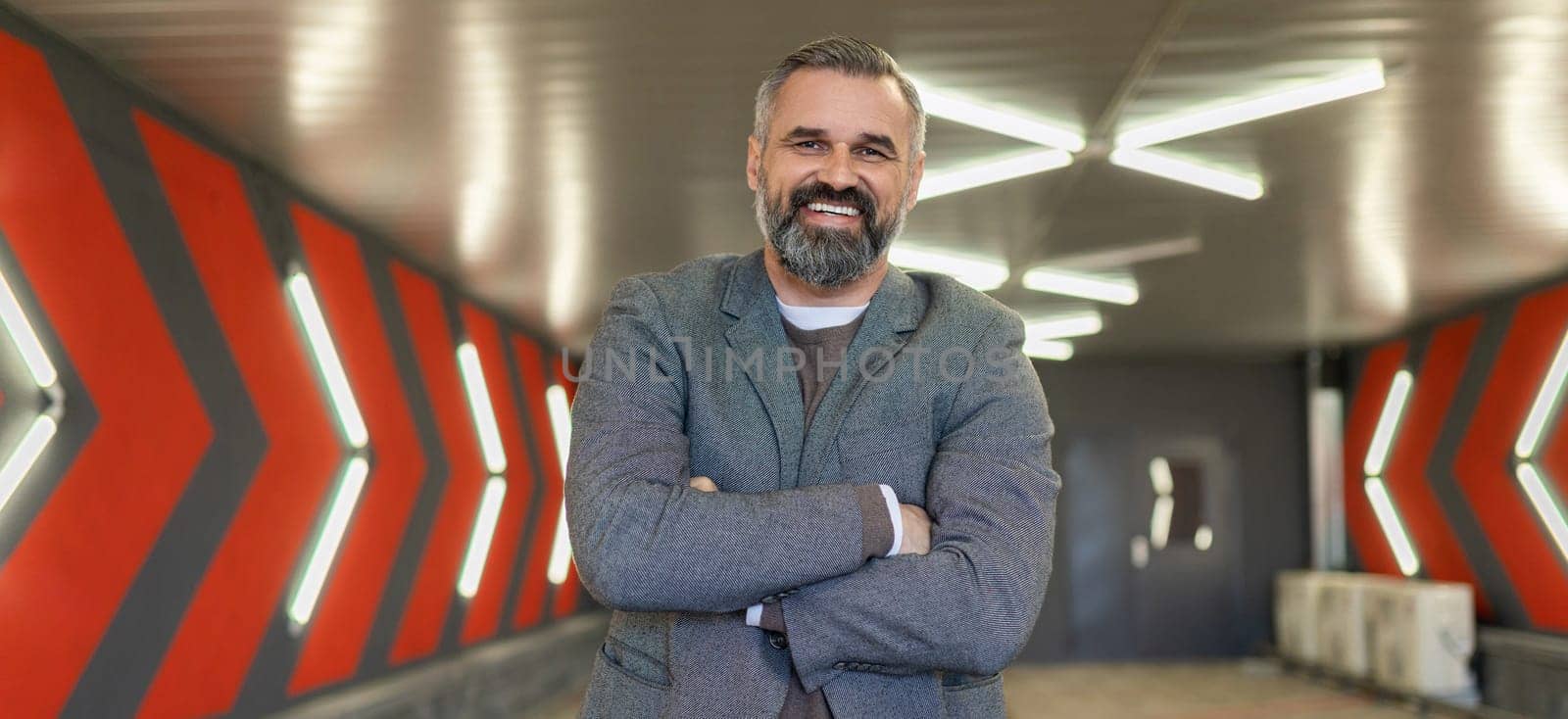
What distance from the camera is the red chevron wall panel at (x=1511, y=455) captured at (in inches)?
330

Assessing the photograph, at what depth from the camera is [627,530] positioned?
135 cm

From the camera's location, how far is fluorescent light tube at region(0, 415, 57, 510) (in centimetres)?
377

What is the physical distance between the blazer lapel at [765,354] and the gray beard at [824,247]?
2.4 inches

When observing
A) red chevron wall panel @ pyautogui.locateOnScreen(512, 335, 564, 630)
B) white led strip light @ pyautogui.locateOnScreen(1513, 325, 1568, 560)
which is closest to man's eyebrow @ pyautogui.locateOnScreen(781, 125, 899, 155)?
white led strip light @ pyautogui.locateOnScreen(1513, 325, 1568, 560)

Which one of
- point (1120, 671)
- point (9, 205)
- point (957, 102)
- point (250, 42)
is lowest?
point (1120, 671)

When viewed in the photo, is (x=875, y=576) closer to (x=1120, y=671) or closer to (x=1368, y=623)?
(x=1368, y=623)

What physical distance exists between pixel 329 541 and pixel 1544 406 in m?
7.46

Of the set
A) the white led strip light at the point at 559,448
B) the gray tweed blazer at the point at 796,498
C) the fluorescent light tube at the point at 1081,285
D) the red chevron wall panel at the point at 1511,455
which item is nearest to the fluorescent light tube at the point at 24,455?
the gray tweed blazer at the point at 796,498

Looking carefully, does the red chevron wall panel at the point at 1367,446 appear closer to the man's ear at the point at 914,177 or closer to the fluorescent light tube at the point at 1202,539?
the fluorescent light tube at the point at 1202,539

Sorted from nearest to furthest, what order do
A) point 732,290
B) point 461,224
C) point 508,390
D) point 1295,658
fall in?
point 732,290 < point 461,224 < point 508,390 < point 1295,658

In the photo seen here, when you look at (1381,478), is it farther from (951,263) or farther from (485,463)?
(485,463)

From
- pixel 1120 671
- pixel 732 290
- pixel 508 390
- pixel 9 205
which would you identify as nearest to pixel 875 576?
pixel 732 290

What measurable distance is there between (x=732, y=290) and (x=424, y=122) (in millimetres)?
3815

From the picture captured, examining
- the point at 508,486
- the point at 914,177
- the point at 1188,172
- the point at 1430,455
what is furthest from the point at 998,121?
the point at 1430,455
